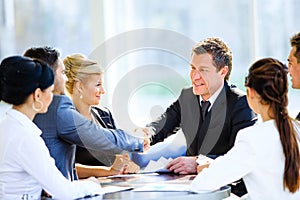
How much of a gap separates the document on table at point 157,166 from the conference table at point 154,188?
0.26 ft

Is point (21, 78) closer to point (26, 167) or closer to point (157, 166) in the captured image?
point (26, 167)

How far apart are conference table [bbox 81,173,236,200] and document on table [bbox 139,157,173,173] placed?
0.26ft

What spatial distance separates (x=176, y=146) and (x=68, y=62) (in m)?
0.74

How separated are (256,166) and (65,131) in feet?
2.63

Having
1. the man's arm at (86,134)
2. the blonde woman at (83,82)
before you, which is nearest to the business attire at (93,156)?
the blonde woman at (83,82)

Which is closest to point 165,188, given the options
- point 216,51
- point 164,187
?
point 164,187

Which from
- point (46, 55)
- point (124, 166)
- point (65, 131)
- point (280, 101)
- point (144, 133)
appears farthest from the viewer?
point (144, 133)

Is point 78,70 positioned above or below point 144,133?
above

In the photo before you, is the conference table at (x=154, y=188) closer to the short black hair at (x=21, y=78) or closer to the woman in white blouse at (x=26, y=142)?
the woman in white blouse at (x=26, y=142)

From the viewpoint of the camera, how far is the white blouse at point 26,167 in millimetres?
1907

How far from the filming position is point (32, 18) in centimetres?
447

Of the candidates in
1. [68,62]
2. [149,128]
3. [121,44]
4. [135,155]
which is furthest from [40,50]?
[121,44]

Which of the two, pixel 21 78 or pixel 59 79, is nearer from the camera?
pixel 21 78

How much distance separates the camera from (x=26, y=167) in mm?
1918
